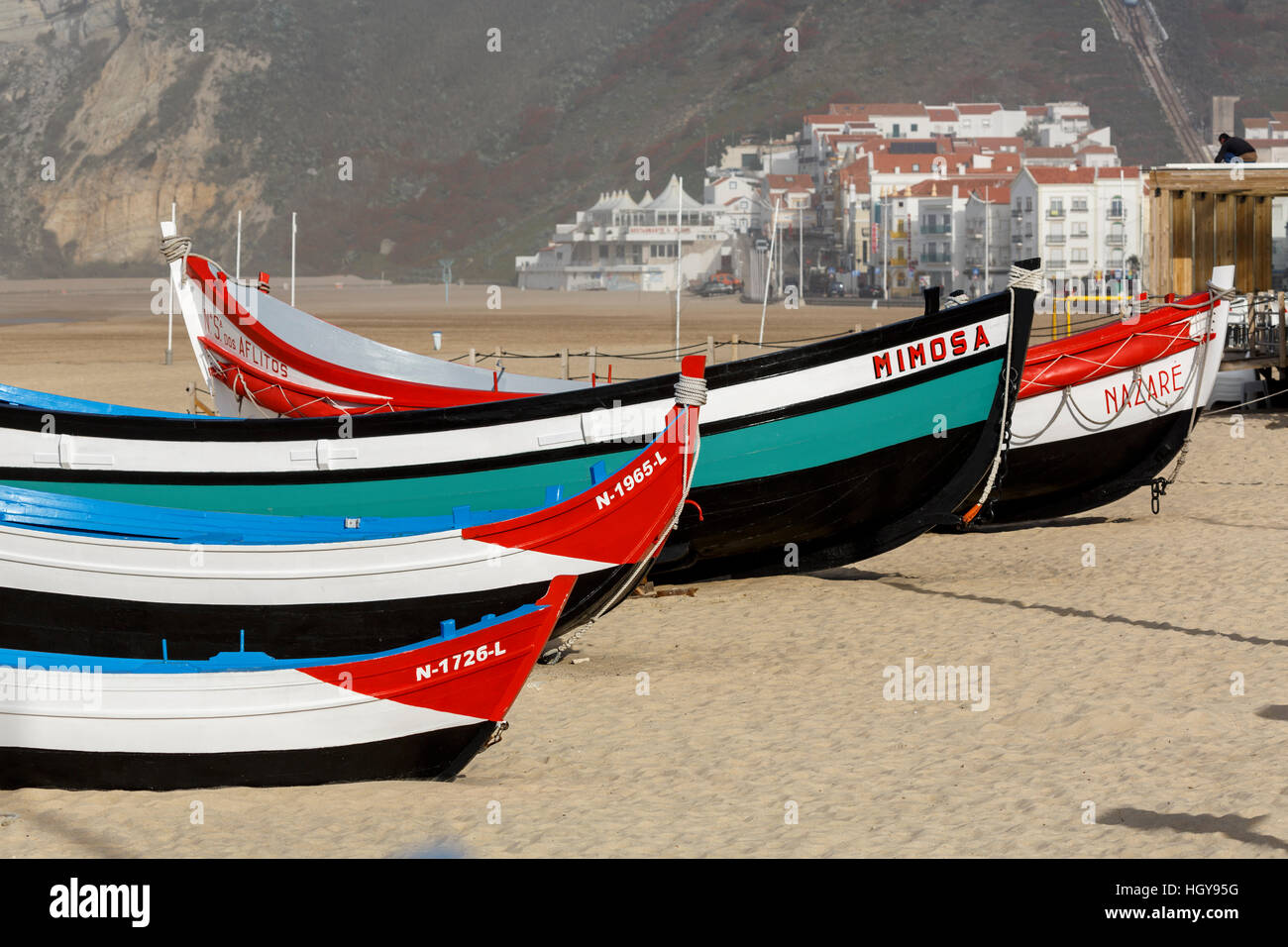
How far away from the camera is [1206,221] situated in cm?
Result: 2320

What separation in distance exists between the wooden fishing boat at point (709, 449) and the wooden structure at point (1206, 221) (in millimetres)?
13262

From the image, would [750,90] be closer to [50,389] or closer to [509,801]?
[50,389]

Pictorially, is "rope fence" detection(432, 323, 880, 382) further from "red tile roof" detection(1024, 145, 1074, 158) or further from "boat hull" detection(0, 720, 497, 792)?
"red tile roof" detection(1024, 145, 1074, 158)

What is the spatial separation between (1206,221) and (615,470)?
17.1 m

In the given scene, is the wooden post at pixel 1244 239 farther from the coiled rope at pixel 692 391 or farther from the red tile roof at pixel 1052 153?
the red tile roof at pixel 1052 153

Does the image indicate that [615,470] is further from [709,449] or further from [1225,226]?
[1225,226]

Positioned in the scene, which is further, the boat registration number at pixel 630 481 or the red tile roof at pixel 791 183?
the red tile roof at pixel 791 183

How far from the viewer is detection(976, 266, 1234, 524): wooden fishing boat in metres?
12.7

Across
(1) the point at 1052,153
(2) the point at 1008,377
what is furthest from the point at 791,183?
(2) the point at 1008,377

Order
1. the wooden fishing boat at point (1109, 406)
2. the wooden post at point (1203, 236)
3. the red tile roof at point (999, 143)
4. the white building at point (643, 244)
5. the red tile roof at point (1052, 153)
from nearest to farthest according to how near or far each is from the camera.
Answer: the wooden fishing boat at point (1109, 406), the wooden post at point (1203, 236), the white building at point (643, 244), the red tile roof at point (1052, 153), the red tile roof at point (999, 143)

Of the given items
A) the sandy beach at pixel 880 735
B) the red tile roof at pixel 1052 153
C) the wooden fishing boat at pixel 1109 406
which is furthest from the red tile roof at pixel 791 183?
the sandy beach at pixel 880 735

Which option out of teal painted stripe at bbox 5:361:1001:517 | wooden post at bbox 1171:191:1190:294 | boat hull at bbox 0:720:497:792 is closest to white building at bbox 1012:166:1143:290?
wooden post at bbox 1171:191:1190:294

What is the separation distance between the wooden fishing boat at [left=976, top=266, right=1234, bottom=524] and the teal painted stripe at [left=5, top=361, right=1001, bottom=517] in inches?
106

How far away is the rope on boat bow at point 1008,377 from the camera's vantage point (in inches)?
381
